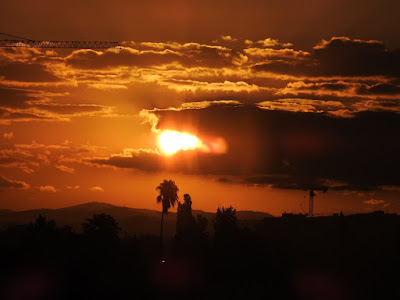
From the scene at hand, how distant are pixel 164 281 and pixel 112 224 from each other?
4998 cm

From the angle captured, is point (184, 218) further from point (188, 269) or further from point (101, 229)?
point (188, 269)

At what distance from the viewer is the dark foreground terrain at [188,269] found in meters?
88.3

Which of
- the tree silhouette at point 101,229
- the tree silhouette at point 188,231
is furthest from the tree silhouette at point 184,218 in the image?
the tree silhouette at point 101,229

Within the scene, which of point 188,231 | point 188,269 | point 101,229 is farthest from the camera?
point 188,231

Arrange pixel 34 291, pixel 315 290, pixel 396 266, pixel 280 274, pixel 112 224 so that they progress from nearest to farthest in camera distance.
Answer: pixel 34 291 → pixel 315 290 → pixel 280 274 → pixel 396 266 → pixel 112 224

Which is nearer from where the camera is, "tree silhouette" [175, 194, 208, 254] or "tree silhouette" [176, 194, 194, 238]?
"tree silhouette" [175, 194, 208, 254]

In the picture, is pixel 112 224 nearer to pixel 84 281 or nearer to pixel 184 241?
pixel 184 241

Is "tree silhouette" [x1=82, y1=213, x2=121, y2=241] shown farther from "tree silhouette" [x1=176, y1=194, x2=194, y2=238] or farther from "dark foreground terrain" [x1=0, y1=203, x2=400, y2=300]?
"tree silhouette" [x1=176, y1=194, x2=194, y2=238]

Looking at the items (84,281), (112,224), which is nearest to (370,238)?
(112,224)

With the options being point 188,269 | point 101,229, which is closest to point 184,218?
point 101,229

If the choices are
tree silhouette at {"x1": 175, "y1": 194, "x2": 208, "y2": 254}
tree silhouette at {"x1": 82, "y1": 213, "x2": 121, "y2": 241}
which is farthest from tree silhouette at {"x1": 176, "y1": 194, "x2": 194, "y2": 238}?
tree silhouette at {"x1": 82, "y1": 213, "x2": 121, "y2": 241}

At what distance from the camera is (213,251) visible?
431 ft

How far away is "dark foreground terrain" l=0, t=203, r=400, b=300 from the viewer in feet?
290

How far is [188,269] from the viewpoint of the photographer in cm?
11450
